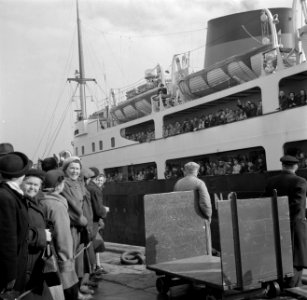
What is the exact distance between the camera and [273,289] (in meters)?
4.17

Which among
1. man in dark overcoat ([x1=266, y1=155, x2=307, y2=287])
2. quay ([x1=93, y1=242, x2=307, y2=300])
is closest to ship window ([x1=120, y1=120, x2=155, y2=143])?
quay ([x1=93, y1=242, x2=307, y2=300])

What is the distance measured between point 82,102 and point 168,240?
846 inches

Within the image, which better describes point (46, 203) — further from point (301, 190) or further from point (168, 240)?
point (301, 190)

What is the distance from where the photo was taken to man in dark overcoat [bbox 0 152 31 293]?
2428 millimetres

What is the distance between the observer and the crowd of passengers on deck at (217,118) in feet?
41.0

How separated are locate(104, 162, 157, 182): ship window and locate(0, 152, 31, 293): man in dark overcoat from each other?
13.6 meters

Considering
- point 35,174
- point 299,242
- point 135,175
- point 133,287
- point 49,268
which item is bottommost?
point 133,287

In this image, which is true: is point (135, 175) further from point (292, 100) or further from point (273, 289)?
point (273, 289)

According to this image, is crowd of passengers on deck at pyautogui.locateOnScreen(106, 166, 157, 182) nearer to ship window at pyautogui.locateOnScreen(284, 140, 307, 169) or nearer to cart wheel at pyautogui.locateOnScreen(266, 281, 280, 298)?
ship window at pyautogui.locateOnScreen(284, 140, 307, 169)

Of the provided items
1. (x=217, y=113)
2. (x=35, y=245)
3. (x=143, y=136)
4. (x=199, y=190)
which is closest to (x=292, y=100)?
(x=217, y=113)

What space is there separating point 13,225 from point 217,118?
11.7 meters

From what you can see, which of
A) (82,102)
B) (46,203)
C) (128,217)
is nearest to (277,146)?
(128,217)

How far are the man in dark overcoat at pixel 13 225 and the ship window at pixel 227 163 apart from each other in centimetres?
990

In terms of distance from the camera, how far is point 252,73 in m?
13.6
